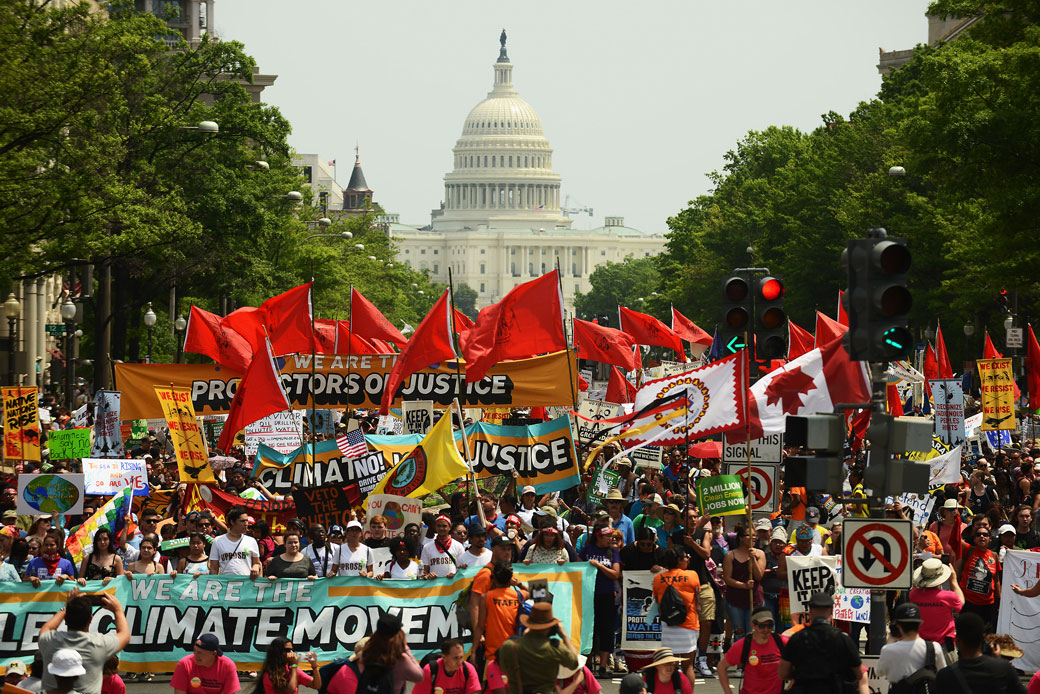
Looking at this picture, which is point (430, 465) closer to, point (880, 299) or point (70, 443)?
point (880, 299)

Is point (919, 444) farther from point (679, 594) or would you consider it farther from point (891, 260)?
point (679, 594)

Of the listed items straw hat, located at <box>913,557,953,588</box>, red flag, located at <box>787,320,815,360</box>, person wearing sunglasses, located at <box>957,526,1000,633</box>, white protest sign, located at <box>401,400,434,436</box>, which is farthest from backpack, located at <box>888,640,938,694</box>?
red flag, located at <box>787,320,815,360</box>

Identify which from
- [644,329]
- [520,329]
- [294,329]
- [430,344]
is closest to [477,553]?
[430,344]

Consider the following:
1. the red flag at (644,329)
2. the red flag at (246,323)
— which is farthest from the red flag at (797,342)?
the red flag at (246,323)

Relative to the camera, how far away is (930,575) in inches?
530

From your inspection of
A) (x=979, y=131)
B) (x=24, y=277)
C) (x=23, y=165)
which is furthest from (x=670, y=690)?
(x=24, y=277)

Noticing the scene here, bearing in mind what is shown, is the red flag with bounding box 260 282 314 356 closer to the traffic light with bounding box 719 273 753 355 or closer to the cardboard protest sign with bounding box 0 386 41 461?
the cardboard protest sign with bounding box 0 386 41 461

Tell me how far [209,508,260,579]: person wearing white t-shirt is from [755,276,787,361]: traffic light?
4678 millimetres

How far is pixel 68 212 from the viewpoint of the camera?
29.5 meters

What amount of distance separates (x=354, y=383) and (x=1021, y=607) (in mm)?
11609

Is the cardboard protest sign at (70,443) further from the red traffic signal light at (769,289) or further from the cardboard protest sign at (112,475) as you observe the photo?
the red traffic signal light at (769,289)

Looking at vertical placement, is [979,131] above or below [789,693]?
above

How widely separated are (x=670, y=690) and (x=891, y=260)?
3.22 m

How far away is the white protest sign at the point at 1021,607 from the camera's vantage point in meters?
14.5
